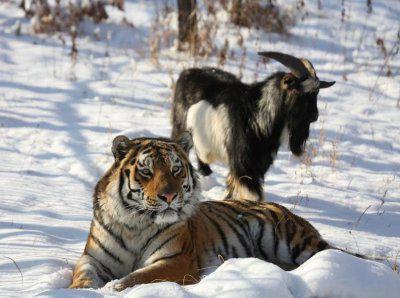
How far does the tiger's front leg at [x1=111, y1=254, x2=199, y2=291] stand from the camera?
16.1 feet

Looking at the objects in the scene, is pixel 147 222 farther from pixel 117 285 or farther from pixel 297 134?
pixel 297 134

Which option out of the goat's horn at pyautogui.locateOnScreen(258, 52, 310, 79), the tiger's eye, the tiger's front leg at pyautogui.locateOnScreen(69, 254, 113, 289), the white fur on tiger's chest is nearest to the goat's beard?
the goat's horn at pyautogui.locateOnScreen(258, 52, 310, 79)

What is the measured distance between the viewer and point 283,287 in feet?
12.9

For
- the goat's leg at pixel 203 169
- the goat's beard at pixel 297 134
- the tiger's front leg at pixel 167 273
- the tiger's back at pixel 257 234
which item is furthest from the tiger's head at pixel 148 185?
the goat's leg at pixel 203 169

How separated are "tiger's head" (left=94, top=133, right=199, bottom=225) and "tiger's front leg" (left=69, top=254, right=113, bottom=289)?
345 mm

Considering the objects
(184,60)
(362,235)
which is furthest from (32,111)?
(362,235)

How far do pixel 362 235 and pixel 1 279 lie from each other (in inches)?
138

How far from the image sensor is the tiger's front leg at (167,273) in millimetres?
4910

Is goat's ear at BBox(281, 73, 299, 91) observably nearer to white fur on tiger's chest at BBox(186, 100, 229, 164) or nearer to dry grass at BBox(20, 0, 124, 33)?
white fur on tiger's chest at BBox(186, 100, 229, 164)

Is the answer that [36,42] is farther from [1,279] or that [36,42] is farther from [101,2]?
[1,279]

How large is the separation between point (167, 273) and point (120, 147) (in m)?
0.97

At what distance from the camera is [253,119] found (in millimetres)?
8305

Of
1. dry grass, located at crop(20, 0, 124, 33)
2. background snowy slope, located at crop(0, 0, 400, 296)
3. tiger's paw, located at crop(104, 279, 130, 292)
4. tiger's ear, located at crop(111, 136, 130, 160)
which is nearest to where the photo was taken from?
tiger's paw, located at crop(104, 279, 130, 292)

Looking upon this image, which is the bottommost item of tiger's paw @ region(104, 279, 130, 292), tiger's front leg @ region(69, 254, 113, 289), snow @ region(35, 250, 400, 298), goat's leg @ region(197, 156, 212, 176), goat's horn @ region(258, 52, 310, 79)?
goat's leg @ region(197, 156, 212, 176)
